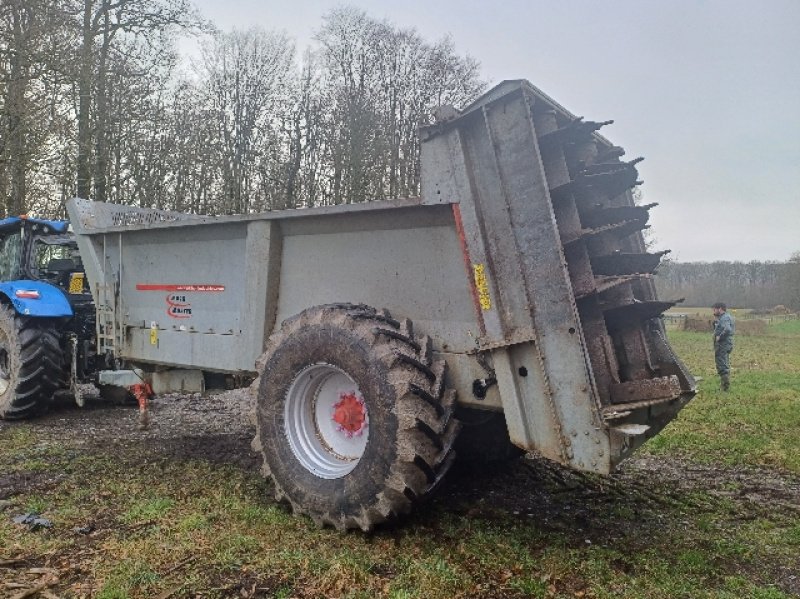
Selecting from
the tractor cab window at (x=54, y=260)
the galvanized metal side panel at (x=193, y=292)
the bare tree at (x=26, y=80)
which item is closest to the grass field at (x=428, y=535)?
the galvanized metal side panel at (x=193, y=292)

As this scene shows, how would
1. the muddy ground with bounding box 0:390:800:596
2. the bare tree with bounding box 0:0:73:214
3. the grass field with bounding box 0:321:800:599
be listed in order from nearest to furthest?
the grass field with bounding box 0:321:800:599, the muddy ground with bounding box 0:390:800:596, the bare tree with bounding box 0:0:73:214

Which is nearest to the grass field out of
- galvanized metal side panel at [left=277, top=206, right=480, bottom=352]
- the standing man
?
galvanized metal side panel at [left=277, top=206, right=480, bottom=352]

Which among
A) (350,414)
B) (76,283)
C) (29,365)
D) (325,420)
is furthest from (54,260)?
(350,414)

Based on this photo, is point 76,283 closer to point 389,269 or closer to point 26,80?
point 389,269

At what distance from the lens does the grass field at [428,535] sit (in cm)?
309

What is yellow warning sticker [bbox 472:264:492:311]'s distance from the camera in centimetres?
342

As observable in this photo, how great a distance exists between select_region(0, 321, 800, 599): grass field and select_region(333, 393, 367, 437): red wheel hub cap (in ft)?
2.03

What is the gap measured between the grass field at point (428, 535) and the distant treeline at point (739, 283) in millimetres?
35636

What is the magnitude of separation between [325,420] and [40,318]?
4.71 m

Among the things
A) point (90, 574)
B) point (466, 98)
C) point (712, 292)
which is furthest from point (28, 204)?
point (712, 292)

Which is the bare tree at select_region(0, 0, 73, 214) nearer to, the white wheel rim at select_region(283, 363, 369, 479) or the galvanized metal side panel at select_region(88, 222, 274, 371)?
the galvanized metal side panel at select_region(88, 222, 274, 371)

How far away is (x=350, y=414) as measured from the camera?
156 inches

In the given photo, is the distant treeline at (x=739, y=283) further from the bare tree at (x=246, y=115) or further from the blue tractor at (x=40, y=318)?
the blue tractor at (x=40, y=318)

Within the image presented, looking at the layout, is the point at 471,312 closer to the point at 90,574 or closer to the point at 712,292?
the point at 90,574
